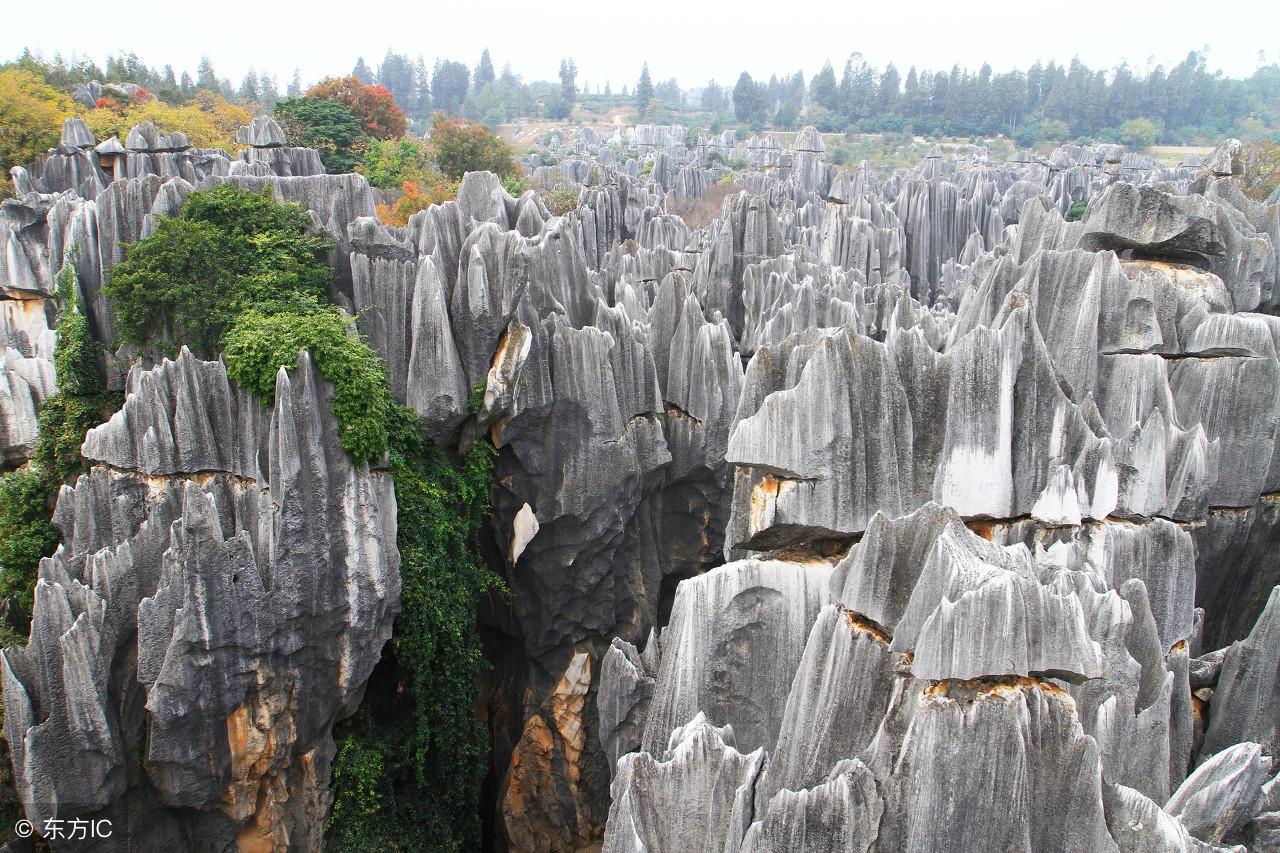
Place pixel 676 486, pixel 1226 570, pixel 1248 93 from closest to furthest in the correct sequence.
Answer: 1. pixel 1226 570
2. pixel 676 486
3. pixel 1248 93

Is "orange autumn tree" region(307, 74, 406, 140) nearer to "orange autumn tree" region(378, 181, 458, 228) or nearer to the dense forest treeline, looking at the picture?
"orange autumn tree" region(378, 181, 458, 228)

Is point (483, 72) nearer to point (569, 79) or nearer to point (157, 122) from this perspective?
point (569, 79)

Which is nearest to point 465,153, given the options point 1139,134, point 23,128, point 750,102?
point 23,128

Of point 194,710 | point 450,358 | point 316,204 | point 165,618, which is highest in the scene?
point 316,204

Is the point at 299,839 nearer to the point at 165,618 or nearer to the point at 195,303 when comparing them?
the point at 165,618

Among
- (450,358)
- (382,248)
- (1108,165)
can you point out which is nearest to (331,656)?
(450,358)

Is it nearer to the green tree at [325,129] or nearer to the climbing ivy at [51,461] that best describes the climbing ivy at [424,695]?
the climbing ivy at [51,461]

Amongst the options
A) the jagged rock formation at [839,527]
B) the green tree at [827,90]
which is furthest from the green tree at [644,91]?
the jagged rock formation at [839,527]
